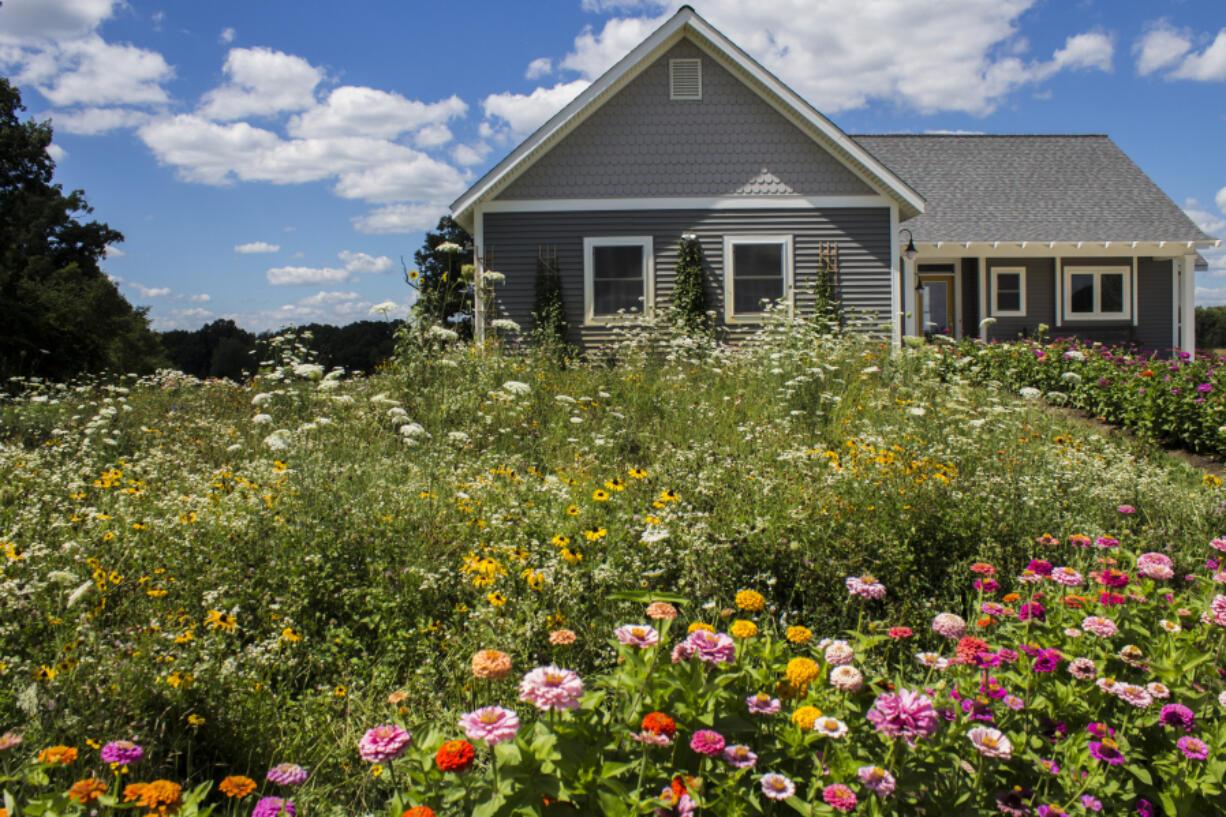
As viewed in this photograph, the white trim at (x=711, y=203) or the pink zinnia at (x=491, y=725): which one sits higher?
the white trim at (x=711, y=203)

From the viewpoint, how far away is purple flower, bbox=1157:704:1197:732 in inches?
81.4

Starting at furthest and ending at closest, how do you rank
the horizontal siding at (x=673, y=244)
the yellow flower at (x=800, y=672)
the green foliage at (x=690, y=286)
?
1. the horizontal siding at (x=673, y=244)
2. the green foliage at (x=690, y=286)
3. the yellow flower at (x=800, y=672)

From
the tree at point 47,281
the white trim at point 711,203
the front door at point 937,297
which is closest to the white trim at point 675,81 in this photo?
the white trim at point 711,203

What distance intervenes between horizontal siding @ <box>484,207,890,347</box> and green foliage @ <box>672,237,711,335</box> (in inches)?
7.2

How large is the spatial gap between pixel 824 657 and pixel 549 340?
9848mm

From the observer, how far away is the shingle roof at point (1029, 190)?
696 inches

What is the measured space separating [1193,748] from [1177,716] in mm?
93

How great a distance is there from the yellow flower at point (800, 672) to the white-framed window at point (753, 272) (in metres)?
12.4

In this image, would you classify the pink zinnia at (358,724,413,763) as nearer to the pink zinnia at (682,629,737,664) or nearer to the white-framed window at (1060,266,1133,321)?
the pink zinnia at (682,629,737,664)

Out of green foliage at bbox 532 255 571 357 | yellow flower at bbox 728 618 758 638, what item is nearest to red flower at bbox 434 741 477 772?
yellow flower at bbox 728 618 758 638

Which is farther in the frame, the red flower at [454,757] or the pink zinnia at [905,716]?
the pink zinnia at [905,716]

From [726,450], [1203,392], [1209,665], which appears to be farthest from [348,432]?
[1203,392]

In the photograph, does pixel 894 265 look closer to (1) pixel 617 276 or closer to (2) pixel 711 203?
(2) pixel 711 203

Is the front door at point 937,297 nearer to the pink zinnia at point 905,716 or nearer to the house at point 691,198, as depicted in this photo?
the house at point 691,198
